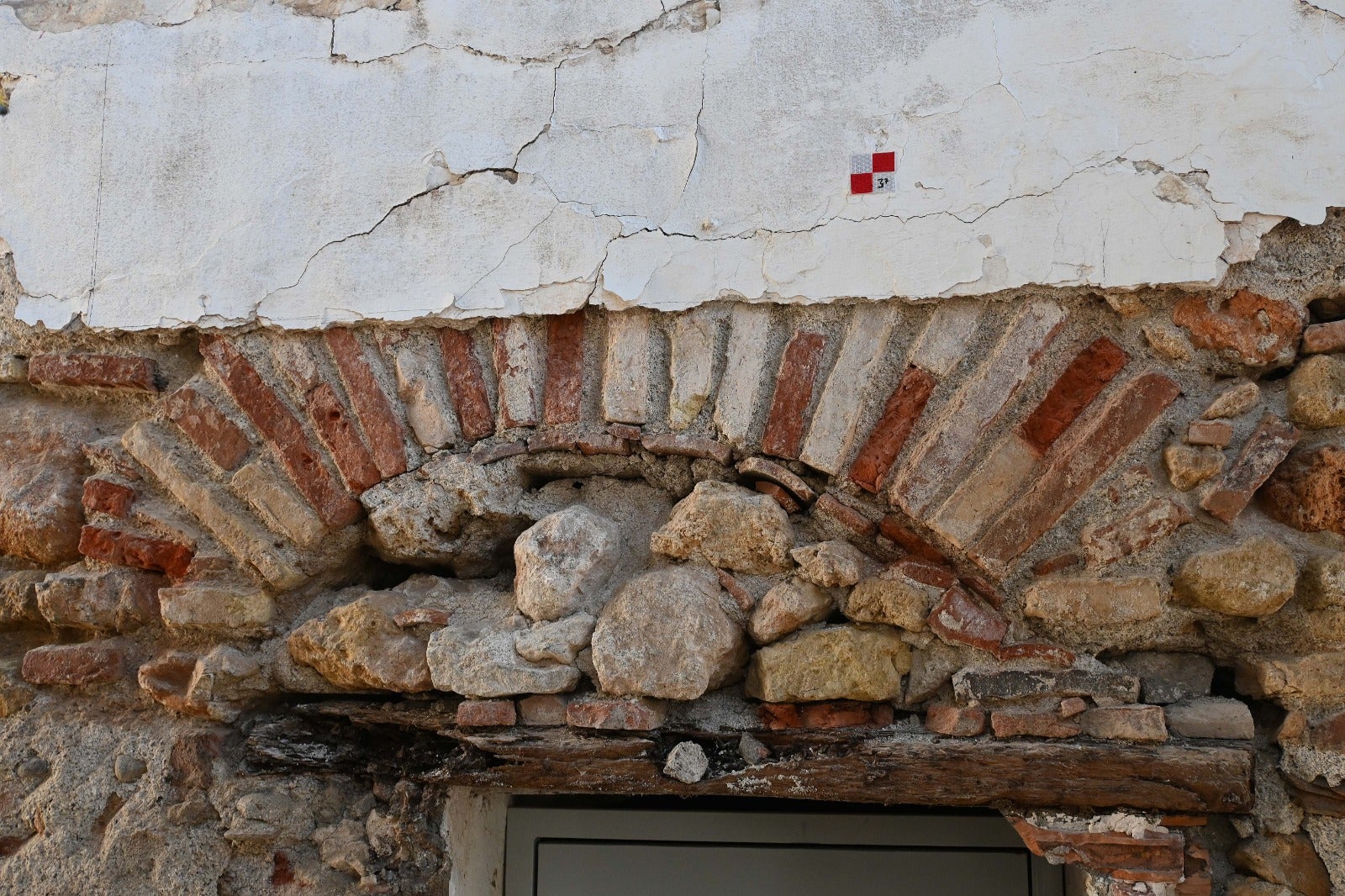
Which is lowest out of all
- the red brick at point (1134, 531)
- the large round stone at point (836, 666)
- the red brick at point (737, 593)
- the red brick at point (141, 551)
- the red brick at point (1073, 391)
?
the large round stone at point (836, 666)

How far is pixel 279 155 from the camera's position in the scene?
2113 mm

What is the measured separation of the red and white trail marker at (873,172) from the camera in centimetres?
184

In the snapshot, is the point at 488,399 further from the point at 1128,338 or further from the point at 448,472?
the point at 1128,338

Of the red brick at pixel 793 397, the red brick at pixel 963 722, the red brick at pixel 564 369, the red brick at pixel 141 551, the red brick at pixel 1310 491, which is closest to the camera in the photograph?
the red brick at pixel 1310 491

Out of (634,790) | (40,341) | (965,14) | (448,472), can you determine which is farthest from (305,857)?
(965,14)

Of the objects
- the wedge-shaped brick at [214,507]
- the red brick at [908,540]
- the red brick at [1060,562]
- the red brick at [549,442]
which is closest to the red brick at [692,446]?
the red brick at [549,442]

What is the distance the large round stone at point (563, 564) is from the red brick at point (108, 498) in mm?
804

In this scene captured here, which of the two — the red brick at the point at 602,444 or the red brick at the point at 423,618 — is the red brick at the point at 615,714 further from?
the red brick at the point at 602,444

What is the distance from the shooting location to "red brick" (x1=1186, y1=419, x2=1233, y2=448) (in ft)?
5.53

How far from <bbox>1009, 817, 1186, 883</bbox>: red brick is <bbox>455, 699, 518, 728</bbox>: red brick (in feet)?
2.88

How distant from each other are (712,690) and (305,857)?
31.8 inches

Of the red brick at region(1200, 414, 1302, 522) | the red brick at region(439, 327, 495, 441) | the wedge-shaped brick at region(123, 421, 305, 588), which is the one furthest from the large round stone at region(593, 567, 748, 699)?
the red brick at region(1200, 414, 1302, 522)

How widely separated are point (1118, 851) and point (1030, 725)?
0.24 m

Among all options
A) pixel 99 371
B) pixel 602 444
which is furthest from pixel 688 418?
pixel 99 371
